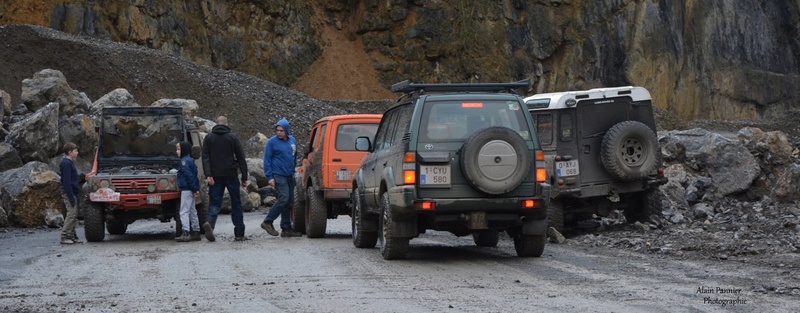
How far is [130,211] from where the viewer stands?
700 inches

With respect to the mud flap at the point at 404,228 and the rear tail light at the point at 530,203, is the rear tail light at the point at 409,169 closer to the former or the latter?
the mud flap at the point at 404,228

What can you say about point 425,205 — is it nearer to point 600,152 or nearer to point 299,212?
point 600,152

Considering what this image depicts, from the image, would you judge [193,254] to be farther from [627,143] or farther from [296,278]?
[627,143]

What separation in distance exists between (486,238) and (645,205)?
12.8 feet

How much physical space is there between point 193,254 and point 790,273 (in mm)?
7291

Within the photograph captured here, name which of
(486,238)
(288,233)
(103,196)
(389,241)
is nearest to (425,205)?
(389,241)

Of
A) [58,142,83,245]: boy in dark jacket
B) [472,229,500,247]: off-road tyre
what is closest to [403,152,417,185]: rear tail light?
[472,229,500,247]: off-road tyre

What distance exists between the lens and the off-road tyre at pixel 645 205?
17.8m

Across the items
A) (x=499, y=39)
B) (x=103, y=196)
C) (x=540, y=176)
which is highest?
(x=499, y=39)

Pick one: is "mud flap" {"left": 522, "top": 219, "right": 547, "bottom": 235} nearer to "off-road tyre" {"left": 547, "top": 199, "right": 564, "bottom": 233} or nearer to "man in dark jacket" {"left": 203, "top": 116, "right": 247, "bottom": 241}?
"off-road tyre" {"left": 547, "top": 199, "right": 564, "bottom": 233}

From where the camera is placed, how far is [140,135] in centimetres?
1934

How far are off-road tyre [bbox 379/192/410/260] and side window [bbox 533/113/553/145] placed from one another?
17.6 feet

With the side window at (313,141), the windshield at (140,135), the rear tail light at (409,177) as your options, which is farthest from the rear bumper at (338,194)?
the rear tail light at (409,177)

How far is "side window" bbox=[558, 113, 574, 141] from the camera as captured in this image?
1752cm
